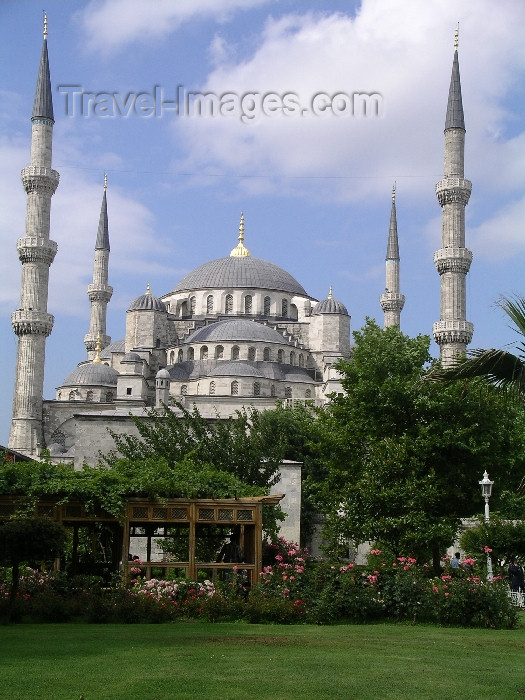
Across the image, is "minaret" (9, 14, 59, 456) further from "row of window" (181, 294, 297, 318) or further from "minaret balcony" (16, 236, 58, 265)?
"row of window" (181, 294, 297, 318)

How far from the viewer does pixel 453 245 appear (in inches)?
1793

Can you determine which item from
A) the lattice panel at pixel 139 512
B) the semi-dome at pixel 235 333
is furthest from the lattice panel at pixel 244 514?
the semi-dome at pixel 235 333

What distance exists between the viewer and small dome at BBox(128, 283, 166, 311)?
6222 cm

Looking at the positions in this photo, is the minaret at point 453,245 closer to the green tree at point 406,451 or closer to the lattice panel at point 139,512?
the green tree at point 406,451

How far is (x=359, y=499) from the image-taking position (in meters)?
18.1

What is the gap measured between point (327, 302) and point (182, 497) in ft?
165

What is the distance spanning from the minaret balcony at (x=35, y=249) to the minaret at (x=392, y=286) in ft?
66.7

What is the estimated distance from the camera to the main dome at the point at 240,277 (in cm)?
6769

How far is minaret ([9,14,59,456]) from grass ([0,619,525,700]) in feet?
127

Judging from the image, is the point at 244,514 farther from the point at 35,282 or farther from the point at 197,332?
the point at 197,332

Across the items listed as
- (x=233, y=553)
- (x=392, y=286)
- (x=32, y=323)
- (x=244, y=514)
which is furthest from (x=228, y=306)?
(x=244, y=514)

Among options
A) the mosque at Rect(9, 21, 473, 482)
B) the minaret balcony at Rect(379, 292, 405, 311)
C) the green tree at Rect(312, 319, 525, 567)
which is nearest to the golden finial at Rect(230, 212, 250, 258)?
the mosque at Rect(9, 21, 473, 482)

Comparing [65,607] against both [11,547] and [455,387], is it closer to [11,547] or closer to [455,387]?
[11,547]

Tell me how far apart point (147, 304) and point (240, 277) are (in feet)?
26.9
